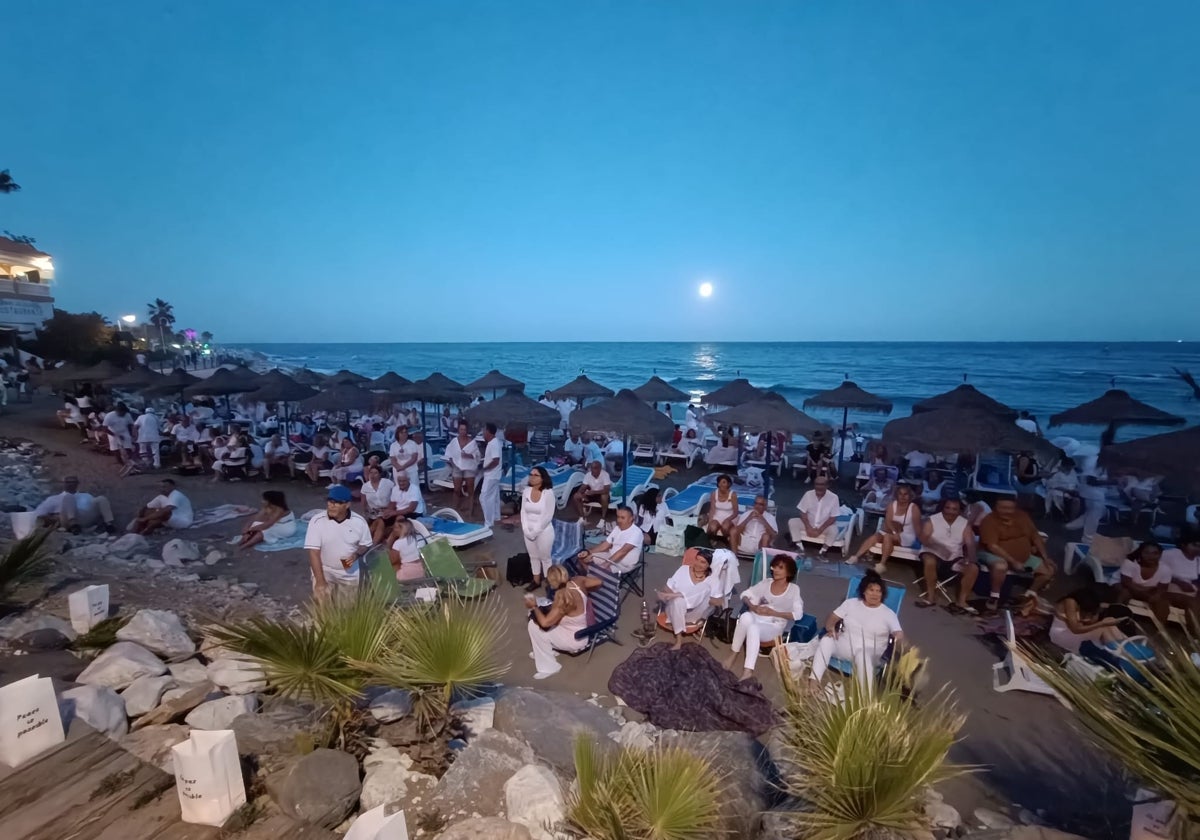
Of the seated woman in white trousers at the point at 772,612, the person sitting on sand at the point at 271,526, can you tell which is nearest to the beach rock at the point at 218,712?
the seated woman in white trousers at the point at 772,612

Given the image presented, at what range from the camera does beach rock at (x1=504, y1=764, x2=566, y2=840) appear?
306cm

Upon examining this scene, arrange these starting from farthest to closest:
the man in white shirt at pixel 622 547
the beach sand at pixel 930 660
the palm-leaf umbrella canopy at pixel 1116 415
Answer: the palm-leaf umbrella canopy at pixel 1116 415
the man in white shirt at pixel 622 547
the beach sand at pixel 930 660

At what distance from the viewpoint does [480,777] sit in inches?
133

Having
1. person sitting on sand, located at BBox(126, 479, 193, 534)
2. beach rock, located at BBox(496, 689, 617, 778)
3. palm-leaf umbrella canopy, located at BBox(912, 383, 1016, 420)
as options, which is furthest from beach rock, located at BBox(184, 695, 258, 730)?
palm-leaf umbrella canopy, located at BBox(912, 383, 1016, 420)

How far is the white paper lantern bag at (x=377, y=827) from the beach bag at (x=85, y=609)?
4369 millimetres

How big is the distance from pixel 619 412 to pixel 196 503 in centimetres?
790

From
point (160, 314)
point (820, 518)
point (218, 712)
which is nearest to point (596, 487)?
point (820, 518)

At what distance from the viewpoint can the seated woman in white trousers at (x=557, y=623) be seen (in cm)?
523

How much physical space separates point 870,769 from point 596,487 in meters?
7.60

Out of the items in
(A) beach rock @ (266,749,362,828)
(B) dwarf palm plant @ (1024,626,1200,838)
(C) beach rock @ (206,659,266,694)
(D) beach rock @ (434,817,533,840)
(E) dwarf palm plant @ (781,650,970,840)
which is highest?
(B) dwarf palm plant @ (1024,626,1200,838)

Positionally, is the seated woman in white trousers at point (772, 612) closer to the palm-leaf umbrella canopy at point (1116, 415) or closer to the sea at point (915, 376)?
the palm-leaf umbrella canopy at point (1116, 415)

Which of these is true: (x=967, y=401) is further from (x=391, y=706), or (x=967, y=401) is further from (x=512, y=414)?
(x=391, y=706)

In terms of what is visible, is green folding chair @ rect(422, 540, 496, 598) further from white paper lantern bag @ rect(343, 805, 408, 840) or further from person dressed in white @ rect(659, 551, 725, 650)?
white paper lantern bag @ rect(343, 805, 408, 840)

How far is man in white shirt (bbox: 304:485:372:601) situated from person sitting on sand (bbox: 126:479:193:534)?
5.23m
